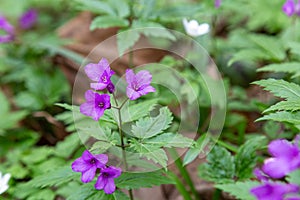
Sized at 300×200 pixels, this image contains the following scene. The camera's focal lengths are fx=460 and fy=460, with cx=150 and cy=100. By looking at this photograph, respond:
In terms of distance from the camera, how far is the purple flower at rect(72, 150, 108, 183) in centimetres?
156

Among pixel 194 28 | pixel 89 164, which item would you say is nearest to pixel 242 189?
pixel 89 164

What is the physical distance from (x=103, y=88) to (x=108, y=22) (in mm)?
904

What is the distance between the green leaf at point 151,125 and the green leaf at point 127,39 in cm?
67

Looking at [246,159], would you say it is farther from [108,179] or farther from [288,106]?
[108,179]

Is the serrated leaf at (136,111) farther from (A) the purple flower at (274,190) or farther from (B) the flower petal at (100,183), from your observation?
(A) the purple flower at (274,190)

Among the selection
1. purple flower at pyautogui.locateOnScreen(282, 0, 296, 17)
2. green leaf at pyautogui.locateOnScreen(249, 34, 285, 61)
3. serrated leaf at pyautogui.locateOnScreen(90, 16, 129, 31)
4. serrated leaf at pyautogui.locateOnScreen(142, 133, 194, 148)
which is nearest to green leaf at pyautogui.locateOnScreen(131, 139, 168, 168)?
serrated leaf at pyautogui.locateOnScreen(142, 133, 194, 148)

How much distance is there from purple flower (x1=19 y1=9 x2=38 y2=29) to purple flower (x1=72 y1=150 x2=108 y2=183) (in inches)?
101

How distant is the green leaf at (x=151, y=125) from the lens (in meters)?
1.60

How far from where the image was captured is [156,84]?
2367mm

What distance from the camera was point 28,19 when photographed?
390cm

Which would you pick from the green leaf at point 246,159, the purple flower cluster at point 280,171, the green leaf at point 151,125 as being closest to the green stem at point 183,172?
the green leaf at point 246,159

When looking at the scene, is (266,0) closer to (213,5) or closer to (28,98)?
(213,5)

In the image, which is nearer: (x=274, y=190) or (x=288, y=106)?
(x=274, y=190)

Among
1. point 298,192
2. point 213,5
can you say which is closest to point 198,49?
point 213,5
